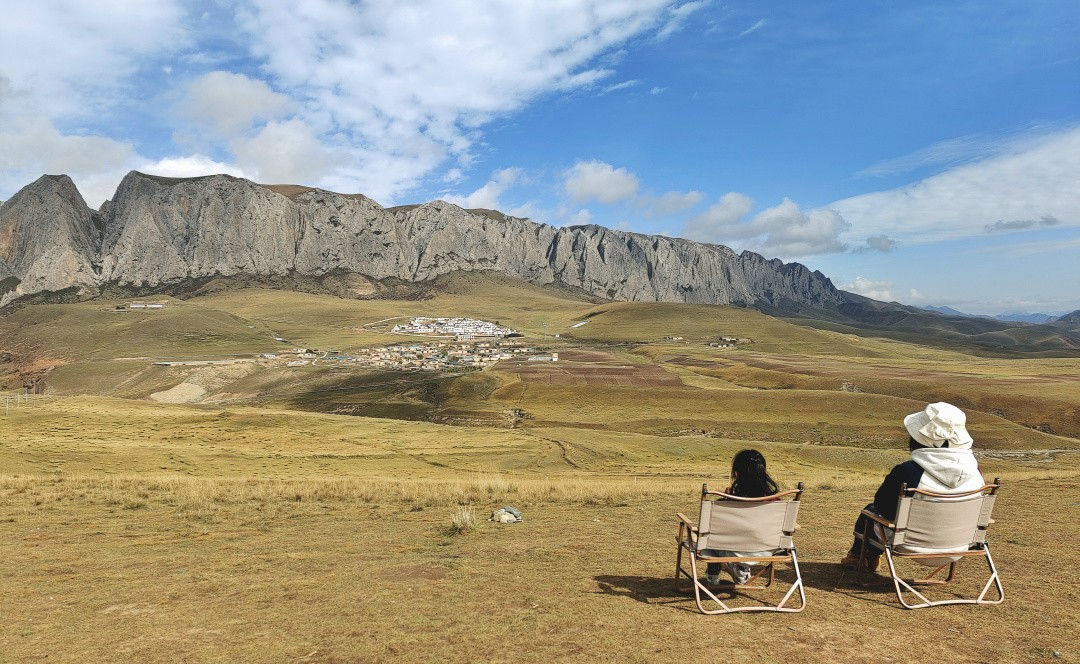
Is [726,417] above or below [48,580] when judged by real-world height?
below

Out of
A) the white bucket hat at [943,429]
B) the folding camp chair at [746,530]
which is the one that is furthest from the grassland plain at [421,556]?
the white bucket hat at [943,429]

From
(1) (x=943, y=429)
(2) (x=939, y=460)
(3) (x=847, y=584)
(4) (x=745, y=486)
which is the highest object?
(1) (x=943, y=429)

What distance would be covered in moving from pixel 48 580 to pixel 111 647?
449 centimetres

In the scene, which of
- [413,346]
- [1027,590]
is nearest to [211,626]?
[1027,590]

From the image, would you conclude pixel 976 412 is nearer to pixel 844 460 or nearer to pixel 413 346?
pixel 844 460

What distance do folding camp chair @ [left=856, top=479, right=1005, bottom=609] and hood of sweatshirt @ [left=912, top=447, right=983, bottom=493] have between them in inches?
5.1

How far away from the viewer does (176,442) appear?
43.7 metres

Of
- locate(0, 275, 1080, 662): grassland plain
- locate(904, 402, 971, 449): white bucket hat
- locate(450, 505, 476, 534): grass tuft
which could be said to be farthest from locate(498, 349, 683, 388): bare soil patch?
locate(904, 402, 971, 449): white bucket hat

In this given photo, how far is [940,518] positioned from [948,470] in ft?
2.15

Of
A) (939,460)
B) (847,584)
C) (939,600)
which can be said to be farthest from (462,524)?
(939,460)

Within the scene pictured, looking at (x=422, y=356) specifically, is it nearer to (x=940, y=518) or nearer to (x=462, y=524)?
(x=462, y=524)

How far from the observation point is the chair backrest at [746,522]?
757 cm

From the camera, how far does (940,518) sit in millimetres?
7750

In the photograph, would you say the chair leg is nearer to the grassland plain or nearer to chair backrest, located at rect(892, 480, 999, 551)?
the grassland plain
